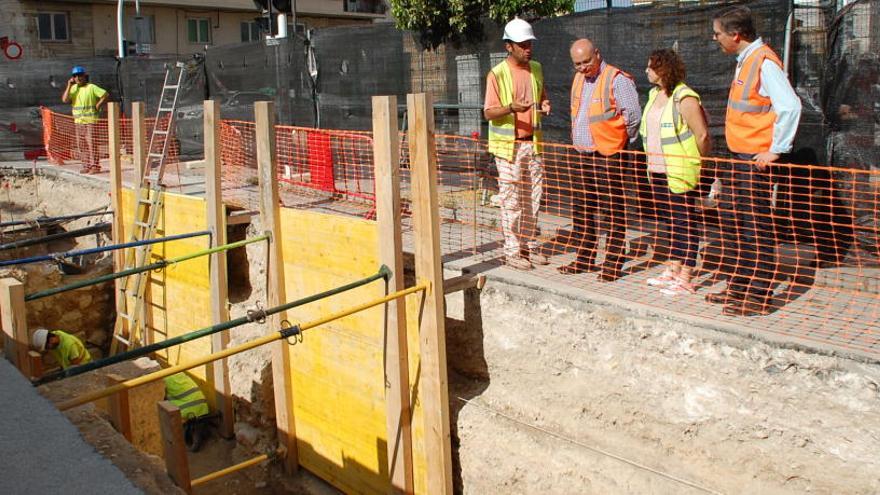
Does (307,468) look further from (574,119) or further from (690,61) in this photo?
(690,61)

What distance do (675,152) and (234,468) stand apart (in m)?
4.29

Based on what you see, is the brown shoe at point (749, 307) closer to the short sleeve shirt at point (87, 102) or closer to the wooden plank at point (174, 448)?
the wooden plank at point (174, 448)

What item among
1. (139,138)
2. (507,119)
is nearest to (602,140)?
(507,119)

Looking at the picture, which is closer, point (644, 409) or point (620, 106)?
point (644, 409)

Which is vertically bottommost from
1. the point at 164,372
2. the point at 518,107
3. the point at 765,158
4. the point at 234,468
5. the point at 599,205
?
the point at 234,468

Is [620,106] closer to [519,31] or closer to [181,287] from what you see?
[519,31]

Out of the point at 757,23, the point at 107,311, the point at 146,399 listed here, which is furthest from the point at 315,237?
the point at 107,311

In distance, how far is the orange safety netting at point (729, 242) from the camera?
16.7 ft

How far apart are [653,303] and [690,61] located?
2769 millimetres

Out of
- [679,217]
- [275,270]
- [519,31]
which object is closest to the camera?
[679,217]

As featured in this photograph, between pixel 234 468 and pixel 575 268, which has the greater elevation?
A: pixel 575 268

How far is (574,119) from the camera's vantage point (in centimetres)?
621

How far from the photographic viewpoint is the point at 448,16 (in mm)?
10781

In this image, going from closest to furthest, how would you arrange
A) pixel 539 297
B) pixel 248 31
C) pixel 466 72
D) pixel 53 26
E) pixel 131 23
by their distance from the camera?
pixel 539 297 < pixel 466 72 < pixel 53 26 < pixel 131 23 < pixel 248 31
